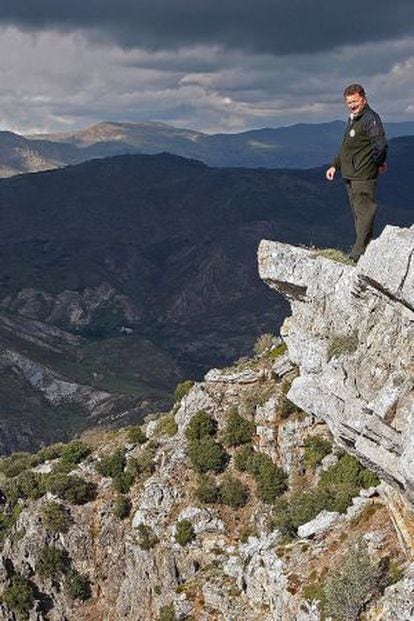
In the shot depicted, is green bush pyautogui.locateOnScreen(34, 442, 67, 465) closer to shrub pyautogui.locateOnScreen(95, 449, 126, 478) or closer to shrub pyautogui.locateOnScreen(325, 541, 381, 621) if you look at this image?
shrub pyautogui.locateOnScreen(95, 449, 126, 478)

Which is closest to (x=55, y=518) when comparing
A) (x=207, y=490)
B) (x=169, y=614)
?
(x=207, y=490)

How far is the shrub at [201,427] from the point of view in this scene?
5159cm

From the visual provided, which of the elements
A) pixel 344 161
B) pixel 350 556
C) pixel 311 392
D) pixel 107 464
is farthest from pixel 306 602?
pixel 107 464

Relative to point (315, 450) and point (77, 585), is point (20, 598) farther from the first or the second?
point (315, 450)

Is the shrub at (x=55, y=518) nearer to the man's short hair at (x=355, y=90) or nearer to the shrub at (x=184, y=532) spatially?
the shrub at (x=184, y=532)

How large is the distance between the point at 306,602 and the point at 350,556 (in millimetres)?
3804

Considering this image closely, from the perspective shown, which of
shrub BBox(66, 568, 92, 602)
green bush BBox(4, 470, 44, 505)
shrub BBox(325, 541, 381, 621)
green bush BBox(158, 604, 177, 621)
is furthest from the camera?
green bush BBox(4, 470, 44, 505)

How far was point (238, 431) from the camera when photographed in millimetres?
49594

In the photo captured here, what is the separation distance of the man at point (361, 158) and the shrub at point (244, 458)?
28.5m

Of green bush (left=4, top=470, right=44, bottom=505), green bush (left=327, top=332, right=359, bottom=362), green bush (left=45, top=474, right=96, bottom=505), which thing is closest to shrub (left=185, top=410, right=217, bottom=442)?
green bush (left=45, top=474, right=96, bottom=505)

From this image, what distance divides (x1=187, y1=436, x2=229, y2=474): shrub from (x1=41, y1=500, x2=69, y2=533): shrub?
42.6 ft

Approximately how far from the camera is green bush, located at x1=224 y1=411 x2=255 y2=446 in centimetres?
4950

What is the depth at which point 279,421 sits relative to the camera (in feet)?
Result: 156

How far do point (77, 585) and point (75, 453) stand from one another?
1389 centimetres
